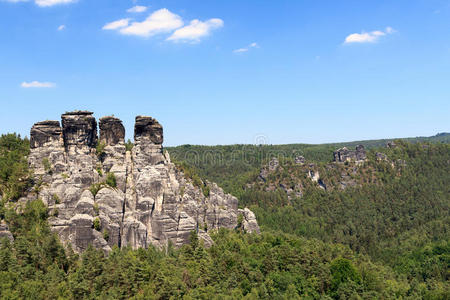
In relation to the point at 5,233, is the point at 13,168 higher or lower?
higher

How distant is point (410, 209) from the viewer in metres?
148

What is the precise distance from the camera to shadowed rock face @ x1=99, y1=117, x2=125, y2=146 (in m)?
76.6

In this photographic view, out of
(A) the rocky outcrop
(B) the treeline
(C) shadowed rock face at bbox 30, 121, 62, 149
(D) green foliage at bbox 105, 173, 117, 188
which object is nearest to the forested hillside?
(B) the treeline

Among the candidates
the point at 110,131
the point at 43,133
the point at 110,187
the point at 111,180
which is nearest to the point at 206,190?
the point at 111,180

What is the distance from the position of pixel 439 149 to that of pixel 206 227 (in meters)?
168

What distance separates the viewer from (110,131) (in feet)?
253

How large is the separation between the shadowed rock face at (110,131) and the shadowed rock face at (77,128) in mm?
3206

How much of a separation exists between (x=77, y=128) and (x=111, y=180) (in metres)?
12.4

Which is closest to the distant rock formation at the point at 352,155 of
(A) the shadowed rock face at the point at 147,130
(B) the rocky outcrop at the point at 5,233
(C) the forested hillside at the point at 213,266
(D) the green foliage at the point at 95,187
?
(C) the forested hillside at the point at 213,266

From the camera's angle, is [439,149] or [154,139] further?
[439,149]

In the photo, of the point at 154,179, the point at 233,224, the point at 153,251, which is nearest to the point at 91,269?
the point at 153,251

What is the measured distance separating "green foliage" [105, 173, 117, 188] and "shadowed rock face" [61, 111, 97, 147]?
820 centimetres

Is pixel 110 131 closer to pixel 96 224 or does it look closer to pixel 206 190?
pixel 96 224

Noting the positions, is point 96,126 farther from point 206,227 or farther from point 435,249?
point 435,249
